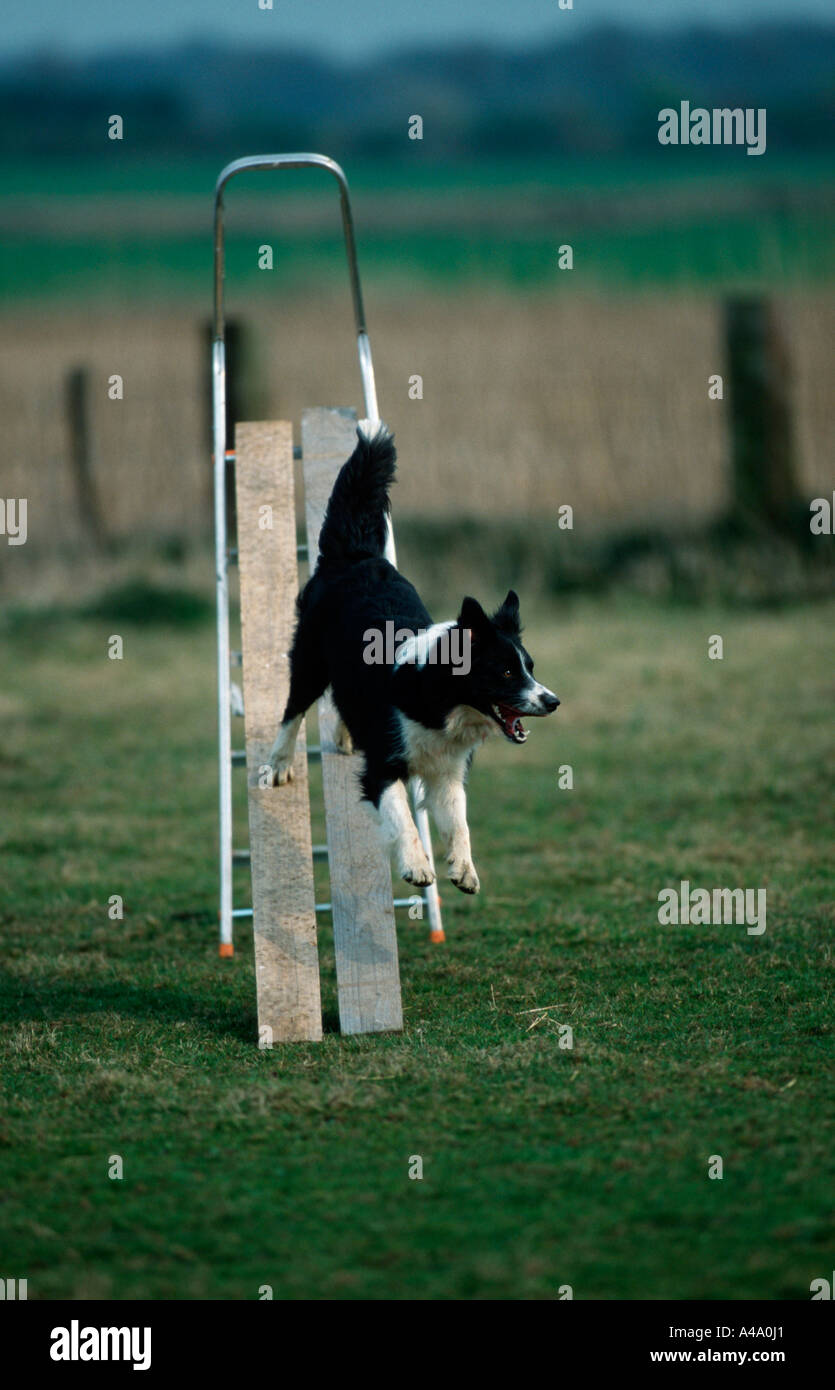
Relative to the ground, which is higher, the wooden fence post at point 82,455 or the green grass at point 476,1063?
the wooden fence post at point 82,455

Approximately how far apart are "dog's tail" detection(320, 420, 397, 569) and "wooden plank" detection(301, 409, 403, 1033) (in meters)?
0.36

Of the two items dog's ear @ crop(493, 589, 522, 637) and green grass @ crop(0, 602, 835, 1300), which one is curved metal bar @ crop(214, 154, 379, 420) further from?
green grass @ crop(0, 602, 835, 1300)

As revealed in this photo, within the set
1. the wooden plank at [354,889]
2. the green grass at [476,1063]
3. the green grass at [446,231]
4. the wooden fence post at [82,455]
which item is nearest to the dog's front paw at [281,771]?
the wooden plank at [354,889]

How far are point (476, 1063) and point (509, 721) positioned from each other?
3.57ft

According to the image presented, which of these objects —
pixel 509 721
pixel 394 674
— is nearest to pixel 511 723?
pixel 509 721

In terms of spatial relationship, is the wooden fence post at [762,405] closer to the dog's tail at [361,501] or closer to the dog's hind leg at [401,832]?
the dog's tail at [361,501]

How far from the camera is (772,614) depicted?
42.3 ft

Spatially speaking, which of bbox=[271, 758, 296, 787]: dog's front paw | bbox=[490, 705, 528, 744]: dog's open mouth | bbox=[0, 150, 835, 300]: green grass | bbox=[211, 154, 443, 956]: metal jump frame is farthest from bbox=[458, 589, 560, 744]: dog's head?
Answer: bbox=[0, 150, 835, 300]: green grass

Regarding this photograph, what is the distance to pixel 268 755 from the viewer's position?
243 inches

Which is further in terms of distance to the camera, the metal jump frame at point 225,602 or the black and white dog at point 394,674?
the metal jump frame at point 225,602

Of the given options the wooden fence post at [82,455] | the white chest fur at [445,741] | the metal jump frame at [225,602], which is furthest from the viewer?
the wooden fence post at [82,455]

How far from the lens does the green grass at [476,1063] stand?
373 centimetres

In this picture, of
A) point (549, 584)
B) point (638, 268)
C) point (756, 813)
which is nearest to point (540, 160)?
point (638, 268)

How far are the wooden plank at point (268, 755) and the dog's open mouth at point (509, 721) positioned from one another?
1103mm
